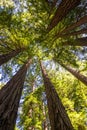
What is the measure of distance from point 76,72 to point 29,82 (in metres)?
4.98

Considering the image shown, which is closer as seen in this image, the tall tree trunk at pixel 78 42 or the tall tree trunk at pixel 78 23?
the tall tree trunk at pixel 78 23

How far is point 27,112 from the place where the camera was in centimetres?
1061

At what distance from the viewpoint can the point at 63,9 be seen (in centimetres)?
718

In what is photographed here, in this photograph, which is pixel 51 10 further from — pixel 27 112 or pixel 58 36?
pixel 27 112

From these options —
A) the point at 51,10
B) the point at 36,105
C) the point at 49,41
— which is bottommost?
the point at 36,105

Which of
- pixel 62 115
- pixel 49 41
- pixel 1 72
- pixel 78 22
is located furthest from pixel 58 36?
pixel 62 115

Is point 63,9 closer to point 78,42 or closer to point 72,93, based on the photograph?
point 78,42

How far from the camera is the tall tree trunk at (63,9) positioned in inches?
274

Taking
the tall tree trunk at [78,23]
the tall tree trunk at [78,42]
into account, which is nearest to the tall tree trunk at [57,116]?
the tall tree trunk at [78,23]

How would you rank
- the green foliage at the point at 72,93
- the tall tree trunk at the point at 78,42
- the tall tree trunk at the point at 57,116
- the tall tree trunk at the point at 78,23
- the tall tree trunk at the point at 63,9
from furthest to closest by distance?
1. the green foliage at the point at 72,93
2. the tall tree trunk at the point at 78,42
3. the tall tree trunk at the point at 78,23
4. the tall tree trunk at the point at 63,9
5. the tall tree trunk at the point at 57,116

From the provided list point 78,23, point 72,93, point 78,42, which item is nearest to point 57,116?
point 78,23

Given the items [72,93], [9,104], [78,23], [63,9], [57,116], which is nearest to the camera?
[9,104]

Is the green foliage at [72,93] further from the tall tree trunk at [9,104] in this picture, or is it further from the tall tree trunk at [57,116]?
the tall tree trunk at [9,104]

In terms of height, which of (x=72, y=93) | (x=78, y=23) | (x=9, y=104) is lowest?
(x=72, y=93)
